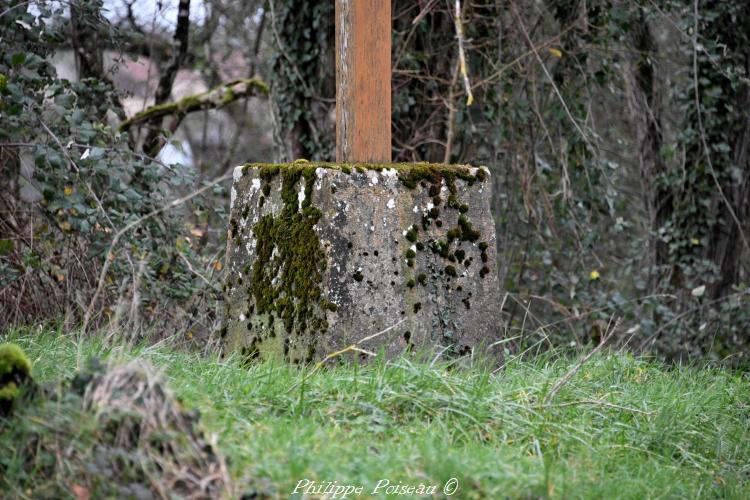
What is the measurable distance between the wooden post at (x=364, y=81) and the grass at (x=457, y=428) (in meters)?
1.15

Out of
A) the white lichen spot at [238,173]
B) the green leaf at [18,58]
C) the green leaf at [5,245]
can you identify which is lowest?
the green leaf at [5,245]

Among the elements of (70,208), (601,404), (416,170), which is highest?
Answer: (416,170)

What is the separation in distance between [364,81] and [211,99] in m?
4.21

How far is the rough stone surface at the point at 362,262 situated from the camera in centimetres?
405

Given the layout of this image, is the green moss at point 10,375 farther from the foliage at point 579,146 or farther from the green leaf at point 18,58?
the foliage at point 579,146

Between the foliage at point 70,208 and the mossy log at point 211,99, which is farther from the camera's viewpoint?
the mossy log at point 211,99

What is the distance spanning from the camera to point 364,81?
4.40 m

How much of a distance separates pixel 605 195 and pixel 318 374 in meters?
4.61

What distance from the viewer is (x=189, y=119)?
15102 millimetres

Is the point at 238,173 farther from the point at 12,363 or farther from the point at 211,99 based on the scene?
the point at 211,99

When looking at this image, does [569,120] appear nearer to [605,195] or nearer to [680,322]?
[605,195]

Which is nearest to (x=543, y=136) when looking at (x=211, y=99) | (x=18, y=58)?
(x=211, y=99)

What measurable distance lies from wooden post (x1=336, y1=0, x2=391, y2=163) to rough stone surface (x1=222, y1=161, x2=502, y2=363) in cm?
23

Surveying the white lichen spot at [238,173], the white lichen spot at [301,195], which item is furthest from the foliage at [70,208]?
the white lichen spot at [301,195]
